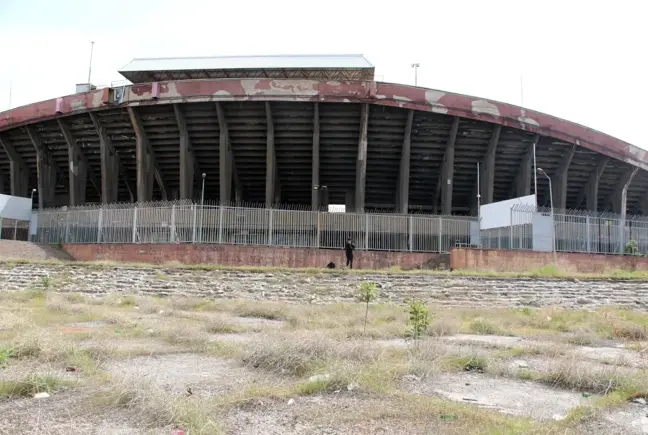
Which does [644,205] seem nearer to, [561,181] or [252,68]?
[561,181]

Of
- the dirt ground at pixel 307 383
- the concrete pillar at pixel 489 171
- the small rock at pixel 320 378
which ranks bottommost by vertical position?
the dirt ground at pixel 307 383

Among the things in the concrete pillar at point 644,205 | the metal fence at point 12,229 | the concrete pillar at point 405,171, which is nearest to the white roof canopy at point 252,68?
the concrete pillar at point 405,171

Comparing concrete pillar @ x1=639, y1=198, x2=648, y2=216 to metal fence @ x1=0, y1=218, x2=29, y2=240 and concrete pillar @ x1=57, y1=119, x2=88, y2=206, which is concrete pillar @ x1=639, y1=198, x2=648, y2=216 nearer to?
concrete pillar @ x1=57, y1=119, x2=88, y2=206

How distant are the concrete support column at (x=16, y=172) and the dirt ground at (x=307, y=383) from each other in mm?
30118

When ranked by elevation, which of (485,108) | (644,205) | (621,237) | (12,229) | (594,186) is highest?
(485,108)

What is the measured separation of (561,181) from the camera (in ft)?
107

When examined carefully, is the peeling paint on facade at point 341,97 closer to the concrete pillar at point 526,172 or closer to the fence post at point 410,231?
the concrete pillar at point 526,172


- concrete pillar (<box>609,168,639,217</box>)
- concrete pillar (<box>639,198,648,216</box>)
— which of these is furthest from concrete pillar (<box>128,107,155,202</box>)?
concrete pillar (<box>639,198,648,216</box>)

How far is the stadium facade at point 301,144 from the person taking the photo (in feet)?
93.8

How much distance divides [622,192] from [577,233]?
13059 millimetres

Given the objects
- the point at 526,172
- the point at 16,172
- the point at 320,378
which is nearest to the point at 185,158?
the point at 16,172

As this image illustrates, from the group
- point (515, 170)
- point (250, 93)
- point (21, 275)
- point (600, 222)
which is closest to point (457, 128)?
point (515, 170)

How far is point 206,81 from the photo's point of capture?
28391 millimetres

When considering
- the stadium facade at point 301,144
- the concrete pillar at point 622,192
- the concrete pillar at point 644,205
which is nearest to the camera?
the stadium facade at point 301,144
